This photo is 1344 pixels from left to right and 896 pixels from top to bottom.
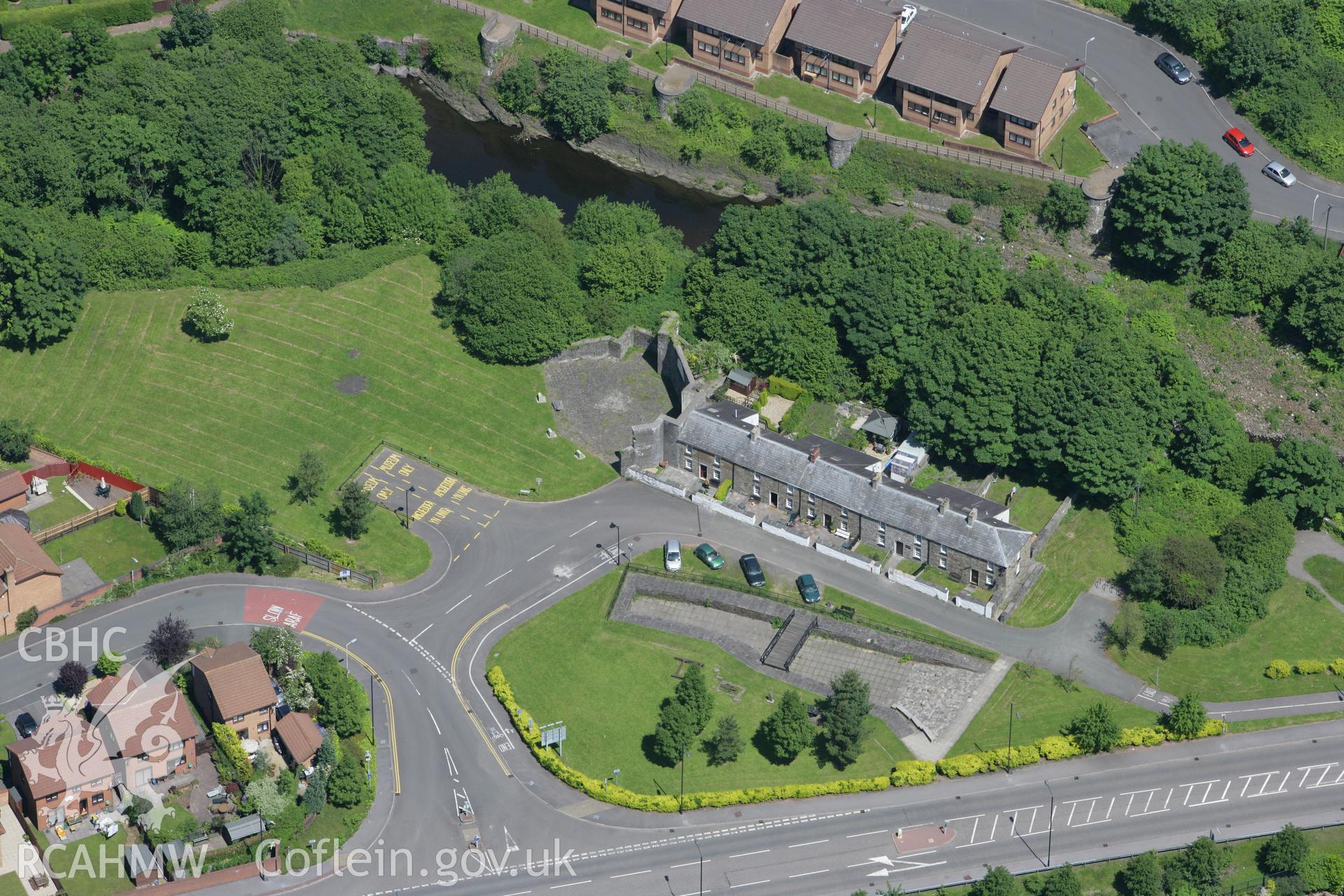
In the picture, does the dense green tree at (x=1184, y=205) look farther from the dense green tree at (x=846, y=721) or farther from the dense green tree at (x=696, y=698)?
the dense green tree at (x=696, y=698)

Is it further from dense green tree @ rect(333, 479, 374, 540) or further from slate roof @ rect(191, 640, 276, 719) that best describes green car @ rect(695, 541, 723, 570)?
slate roof @ rect(191, 640, 276, 719)

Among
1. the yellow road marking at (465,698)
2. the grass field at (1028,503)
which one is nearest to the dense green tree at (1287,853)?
the grass field at (1028,503)

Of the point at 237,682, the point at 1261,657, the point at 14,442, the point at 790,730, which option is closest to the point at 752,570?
the point at 790,730

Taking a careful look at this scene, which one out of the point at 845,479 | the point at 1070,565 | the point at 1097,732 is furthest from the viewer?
the point at 845,479

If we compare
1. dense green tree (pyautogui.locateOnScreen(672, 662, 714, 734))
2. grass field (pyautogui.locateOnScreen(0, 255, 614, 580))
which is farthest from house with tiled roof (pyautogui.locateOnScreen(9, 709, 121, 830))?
dense green tree (pyautogui.locateOnScreen(672, 662, 714, 734))

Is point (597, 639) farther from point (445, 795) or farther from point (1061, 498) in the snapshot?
point (1061, 498)

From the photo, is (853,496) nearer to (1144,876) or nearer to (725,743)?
(725,743)

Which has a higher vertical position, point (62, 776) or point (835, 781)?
point (835, 781)

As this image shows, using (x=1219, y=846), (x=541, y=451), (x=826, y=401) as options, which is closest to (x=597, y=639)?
(x=541, y=451)
